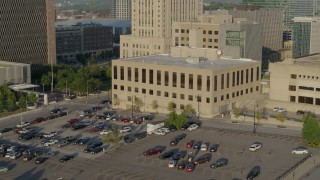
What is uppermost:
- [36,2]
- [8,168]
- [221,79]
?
[36,2]

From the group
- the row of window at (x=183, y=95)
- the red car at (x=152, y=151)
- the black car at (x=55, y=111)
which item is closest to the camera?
the red car at (x=152, y=151)

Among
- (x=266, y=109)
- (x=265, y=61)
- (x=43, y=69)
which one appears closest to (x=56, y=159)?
(x=266, y=109)

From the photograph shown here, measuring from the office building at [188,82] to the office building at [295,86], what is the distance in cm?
302

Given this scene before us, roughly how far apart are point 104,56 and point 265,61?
1828 inches

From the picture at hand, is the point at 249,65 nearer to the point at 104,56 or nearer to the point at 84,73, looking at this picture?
the point at 84,73

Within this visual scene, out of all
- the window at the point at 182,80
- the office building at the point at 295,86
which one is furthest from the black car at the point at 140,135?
the office building at the point at 295,86

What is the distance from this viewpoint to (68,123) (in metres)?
68.0

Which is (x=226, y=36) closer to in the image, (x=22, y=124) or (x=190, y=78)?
(x=190, y=78)

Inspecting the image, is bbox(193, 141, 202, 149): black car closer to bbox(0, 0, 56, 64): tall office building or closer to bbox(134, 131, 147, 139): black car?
bbox(134, 131, 147, 139): black car

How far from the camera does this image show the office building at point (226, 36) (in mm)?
90812

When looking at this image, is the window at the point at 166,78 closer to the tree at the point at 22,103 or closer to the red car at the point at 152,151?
the red car at the point at 152,151

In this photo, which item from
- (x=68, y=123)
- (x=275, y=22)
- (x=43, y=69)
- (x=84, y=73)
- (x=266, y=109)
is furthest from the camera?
(x=275, y=22)

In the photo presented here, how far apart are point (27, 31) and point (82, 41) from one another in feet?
135

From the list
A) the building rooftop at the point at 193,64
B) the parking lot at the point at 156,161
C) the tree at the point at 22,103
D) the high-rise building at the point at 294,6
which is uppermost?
the high-rise building at the point at 294,6
